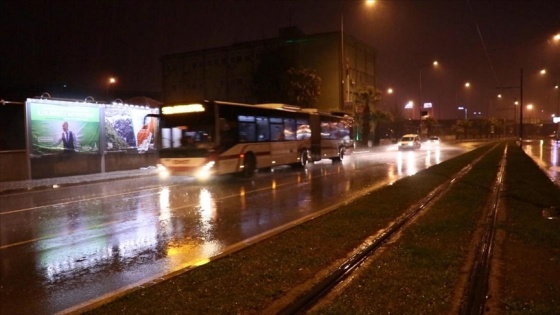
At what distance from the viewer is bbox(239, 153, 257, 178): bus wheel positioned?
2128 cm

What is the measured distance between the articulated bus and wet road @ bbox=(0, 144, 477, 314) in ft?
2.83

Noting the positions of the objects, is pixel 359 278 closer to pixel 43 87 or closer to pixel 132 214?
pixel 132 214

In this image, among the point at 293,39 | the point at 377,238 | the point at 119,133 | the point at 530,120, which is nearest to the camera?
the point at 377,238

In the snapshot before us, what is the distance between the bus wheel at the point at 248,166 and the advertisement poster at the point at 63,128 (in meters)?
8.46

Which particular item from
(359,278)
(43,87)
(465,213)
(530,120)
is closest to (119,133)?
(465,213)

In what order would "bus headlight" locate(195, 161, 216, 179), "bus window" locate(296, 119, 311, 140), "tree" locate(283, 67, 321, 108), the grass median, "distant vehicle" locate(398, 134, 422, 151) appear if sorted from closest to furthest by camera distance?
the grass median → "bus headlight" locate(195, 161, 216, 179) → "bus window" locate(296, 119, 311, 140) → "distant vehicle" locate(398, 134, 422, 151) → "tree" locate(283, 67, 321, 108)

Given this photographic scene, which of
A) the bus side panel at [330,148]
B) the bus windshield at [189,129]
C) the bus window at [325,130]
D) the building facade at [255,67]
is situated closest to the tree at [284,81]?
the building facade at [255,67]

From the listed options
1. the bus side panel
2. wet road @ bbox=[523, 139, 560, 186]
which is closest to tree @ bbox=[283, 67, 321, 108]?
the bus side panel

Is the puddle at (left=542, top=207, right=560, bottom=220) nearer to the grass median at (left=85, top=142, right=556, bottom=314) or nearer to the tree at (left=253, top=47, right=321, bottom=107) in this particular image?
the grass median at (left=85, top=142, right=556, bottom=314)

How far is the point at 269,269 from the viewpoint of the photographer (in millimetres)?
6875

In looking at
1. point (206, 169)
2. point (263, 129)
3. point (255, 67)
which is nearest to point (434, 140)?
point (255, 67)

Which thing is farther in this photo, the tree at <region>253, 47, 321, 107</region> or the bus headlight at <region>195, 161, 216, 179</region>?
the tree at <region>253, 47, 321, 107</region>

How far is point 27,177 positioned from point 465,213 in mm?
18844

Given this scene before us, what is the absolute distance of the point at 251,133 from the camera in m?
21.6
